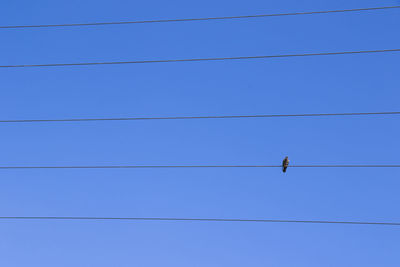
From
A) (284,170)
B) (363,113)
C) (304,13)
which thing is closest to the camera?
(363,113)

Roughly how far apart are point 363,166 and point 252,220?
3.24m

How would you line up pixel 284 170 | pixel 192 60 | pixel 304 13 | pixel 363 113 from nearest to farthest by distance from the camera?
pixel 363 113 < pixel 304 13 < pixel 192 60 < pixel 284 170

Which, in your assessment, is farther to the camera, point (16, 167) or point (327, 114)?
point (16, 167)

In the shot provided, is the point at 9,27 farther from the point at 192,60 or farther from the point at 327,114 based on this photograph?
the point at 327,114

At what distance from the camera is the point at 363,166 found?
456 inches

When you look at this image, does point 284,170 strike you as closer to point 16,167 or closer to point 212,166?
point 212,166

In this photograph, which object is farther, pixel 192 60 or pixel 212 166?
pixel 192 60

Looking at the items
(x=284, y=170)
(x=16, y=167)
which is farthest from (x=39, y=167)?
(x=284, y=170)

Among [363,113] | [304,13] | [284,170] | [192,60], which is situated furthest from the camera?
[284,170]

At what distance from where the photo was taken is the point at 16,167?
499 inches

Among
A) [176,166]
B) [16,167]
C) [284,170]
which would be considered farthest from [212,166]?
[16,167]

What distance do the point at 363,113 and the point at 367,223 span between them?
297 cm

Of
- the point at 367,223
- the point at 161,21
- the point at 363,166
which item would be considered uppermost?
the point at 161,21

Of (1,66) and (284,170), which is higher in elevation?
(1,66)
